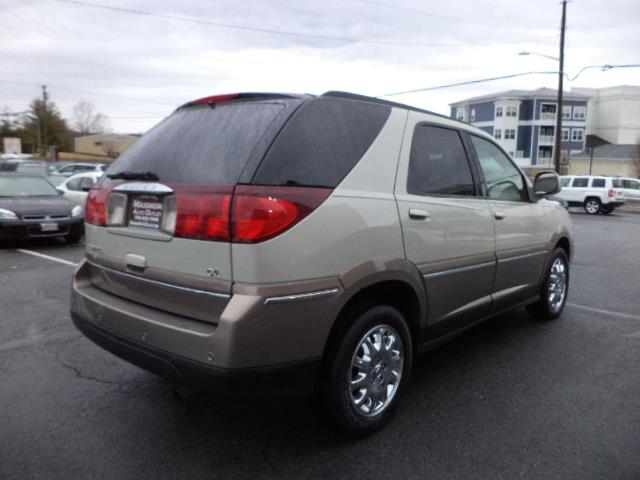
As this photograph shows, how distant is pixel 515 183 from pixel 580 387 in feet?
5.40

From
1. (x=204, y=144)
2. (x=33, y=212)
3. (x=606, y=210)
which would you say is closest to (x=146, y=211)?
(x=204, y=144)

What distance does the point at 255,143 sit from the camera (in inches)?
98.8

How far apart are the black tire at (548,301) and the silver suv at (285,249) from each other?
1.72 metres

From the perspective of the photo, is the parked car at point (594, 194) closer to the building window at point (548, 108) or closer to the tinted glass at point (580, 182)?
the tinted glass at point (580, 182)

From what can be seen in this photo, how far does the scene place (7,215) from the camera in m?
9.40

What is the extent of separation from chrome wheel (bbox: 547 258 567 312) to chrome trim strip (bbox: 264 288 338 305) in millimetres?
3238

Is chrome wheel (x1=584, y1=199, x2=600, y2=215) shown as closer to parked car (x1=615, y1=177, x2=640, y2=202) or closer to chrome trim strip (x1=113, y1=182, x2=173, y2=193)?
parked car (x1=615, y1=177, x2=640, y2=202)

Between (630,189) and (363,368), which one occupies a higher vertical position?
(630,189)

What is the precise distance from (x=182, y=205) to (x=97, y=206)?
0.85 m

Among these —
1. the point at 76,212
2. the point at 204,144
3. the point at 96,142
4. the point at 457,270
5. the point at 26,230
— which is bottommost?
the point at 26,230

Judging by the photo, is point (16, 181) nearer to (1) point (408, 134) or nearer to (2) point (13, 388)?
(2) point (13, 388)

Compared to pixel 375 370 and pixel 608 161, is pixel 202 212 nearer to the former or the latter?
pixel 375 370

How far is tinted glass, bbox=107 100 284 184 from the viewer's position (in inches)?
99.2

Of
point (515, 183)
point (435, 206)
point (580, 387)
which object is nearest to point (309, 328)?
point (435, 206)
